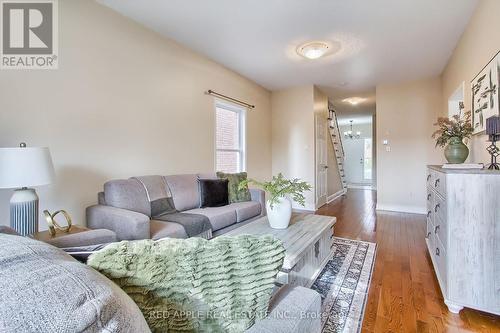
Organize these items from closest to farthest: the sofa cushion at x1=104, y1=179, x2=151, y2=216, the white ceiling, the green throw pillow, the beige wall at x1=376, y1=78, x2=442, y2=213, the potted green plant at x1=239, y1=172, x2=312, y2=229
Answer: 1. the potted green plant at x1=239, y1=172, x2=312, y2=229
2. the sofa cushion at x1=104, y1=179, x2=151, y2=216
3. the white ceiling
4. the green throw pillow
5. the beige wall at x1=376, y1=78, x2=442, y2=213

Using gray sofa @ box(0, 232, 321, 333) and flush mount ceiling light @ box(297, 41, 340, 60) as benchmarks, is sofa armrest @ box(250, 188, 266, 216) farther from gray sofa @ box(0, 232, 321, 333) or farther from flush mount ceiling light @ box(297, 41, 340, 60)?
gray sofa @ box(0, 232, 321, 333)

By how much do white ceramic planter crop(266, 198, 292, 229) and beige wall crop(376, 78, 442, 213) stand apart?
3.82 m

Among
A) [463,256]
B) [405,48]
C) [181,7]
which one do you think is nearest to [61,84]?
[181,7]

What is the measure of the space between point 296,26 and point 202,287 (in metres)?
3.01

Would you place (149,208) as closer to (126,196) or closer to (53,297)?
(126,196)

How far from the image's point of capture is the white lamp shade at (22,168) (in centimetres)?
157

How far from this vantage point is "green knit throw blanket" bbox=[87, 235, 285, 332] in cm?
58

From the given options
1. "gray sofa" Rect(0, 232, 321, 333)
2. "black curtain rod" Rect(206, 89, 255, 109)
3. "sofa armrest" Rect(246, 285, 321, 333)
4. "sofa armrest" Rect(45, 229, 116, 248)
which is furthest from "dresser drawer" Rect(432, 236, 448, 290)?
"black curtain rod" Rect(206, 89, 255, 109)

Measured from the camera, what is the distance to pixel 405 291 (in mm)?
2041

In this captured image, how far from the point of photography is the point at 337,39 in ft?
10.5

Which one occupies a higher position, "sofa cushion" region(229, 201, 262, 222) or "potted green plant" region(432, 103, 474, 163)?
"potted green plant" region(432, 103, 474, 163)

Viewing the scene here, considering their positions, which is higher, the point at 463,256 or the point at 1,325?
the point at 1,325

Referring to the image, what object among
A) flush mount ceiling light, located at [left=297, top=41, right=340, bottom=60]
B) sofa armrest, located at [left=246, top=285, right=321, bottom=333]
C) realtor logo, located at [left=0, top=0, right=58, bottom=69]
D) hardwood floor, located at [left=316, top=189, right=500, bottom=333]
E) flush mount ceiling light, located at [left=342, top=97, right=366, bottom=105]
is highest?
flush mount ceiling light, located at [left=342, top=97, right=366, bottom=105]

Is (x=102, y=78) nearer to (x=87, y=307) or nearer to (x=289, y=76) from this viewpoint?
(x=87, y=307)
